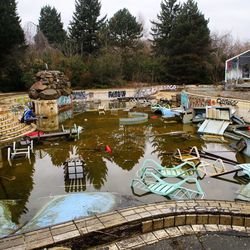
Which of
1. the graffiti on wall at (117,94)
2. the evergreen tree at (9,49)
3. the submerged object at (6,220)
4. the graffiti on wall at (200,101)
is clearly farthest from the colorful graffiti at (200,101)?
the evergreen tree at (9,49)

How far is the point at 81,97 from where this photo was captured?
1344 inches

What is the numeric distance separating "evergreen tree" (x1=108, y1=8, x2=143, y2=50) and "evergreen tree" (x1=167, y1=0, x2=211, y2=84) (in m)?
8.34

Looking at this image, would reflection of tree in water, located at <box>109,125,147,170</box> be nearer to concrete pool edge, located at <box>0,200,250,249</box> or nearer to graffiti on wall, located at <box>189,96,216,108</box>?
graffiti on wall, located at <box>189,96,216,108</box>

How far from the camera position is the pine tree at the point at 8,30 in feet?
105

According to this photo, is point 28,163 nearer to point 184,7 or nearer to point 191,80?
point 191,80

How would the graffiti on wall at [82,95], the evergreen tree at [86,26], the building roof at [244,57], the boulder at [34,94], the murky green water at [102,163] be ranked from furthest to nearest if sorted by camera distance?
the evergreen tree at [86,26] → the graffiti on wall at [82,95] → the building roof at [244,57] → the boulder at [34,94] → the murky green water at [102,163]

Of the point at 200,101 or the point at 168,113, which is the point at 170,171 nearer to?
the point at 168,113

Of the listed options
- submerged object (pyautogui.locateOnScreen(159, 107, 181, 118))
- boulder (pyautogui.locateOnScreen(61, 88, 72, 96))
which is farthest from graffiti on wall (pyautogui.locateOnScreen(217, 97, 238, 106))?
boulder (pyautogui.locateOnScreen(61, 88, 72, 96))

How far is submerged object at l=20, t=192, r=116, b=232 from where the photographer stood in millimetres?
6789

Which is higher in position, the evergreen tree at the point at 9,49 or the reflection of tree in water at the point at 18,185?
the evergreen tree at the point at 9,49

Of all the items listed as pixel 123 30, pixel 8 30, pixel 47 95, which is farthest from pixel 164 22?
pixel 47 95

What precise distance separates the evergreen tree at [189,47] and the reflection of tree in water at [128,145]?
22.0 meters

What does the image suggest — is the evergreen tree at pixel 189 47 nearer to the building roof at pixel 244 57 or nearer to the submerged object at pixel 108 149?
the building roof at pixel 244 57

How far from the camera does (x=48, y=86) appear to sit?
2309cm
